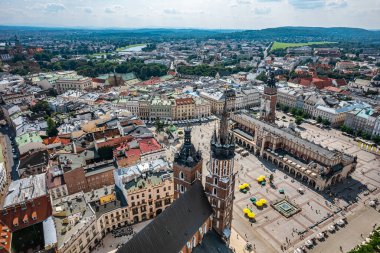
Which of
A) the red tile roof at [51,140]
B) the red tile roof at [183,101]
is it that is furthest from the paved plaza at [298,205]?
the red tile roof at [51,140]

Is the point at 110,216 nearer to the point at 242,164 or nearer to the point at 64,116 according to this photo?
the point at 242,164

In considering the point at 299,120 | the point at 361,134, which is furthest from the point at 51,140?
the point at 361,134

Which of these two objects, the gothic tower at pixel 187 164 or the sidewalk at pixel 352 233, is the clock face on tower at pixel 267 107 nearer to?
the sidewalk at pixel 352 233

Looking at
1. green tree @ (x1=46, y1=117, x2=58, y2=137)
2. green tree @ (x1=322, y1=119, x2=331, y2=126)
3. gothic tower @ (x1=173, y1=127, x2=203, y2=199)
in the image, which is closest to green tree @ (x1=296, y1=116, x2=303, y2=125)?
green tree @ (x1=322, y1=119, x2=331, y2=126)

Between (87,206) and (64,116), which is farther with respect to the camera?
(64,116)

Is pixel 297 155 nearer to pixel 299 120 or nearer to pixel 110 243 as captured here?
pixel 299 120

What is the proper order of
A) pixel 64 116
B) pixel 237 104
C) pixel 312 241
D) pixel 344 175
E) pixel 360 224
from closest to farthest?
1. pixel 312 241
2. pixel 360 224
3. pixel 344 175
4. pixel 64 116
5. pixel 237 104

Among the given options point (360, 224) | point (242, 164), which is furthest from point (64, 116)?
point (360, 224)
